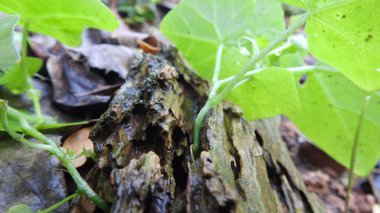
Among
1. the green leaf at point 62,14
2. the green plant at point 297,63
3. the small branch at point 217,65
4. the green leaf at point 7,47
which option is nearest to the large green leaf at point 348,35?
the green plant at point 297,63

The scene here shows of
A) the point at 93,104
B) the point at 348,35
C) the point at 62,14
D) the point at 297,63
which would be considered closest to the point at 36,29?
the point at 62,14

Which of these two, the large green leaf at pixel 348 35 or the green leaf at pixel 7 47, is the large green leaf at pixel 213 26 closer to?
the large green leaf at pixel 348 35

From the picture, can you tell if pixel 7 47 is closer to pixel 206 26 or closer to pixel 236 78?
pixel 236 78

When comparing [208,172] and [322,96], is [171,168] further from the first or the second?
[322,96]

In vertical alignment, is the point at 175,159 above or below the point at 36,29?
below

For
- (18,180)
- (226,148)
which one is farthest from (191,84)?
(18,180)

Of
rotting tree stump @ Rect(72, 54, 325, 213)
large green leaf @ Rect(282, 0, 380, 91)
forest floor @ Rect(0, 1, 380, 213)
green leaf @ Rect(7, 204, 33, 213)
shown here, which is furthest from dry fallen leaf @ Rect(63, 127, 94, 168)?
large green leaf @ Rect(282, 0, 380, 91)
